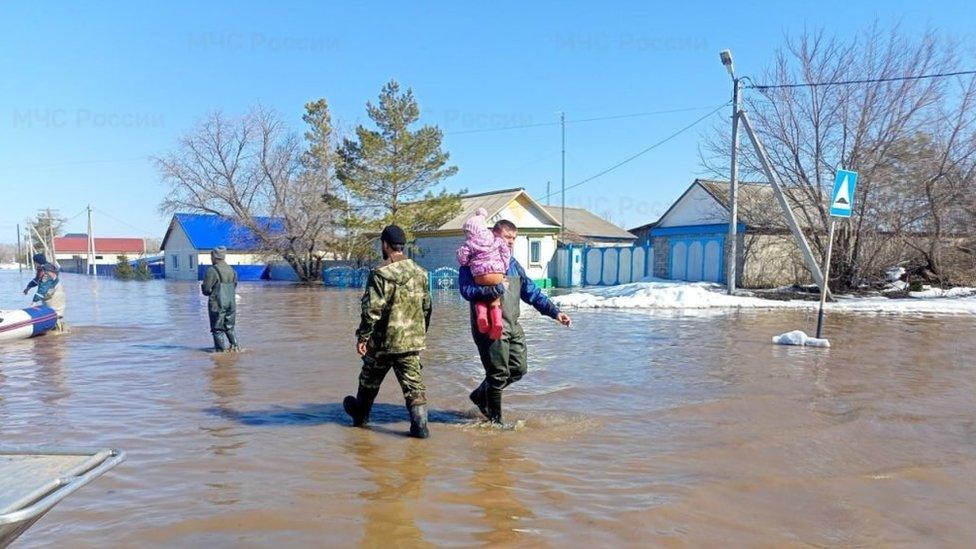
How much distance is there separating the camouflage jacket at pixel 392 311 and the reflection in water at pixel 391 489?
72cm

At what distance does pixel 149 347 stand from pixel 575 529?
930 cm

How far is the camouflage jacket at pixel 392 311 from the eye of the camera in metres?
5.12

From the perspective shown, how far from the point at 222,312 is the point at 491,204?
879 inches

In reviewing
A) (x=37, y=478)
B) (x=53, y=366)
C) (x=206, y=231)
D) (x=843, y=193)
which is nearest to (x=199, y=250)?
(x=206, y=231)

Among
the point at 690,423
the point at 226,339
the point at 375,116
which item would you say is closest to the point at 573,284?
the point at 375,116

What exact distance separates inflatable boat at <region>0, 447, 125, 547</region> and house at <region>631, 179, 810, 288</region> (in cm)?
2387

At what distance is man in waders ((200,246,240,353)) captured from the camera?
9789 mm

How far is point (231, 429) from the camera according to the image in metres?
5.54

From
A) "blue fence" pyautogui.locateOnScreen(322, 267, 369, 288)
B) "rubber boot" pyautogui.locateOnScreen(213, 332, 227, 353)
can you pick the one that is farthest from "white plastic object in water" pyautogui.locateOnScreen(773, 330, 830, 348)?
"blue fence" pyautogui.locateOnScreen(322, 267, 369, 288)

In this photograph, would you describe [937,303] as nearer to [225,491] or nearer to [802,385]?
[802,385]

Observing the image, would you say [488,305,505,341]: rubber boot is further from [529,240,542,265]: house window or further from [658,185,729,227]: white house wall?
[529,240,542,265]: house window

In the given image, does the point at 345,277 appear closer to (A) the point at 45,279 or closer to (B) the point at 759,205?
(B) the point at 759,205

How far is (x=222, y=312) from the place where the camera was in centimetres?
982

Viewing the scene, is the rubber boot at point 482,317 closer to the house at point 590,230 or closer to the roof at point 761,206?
the roof at point 761,206
